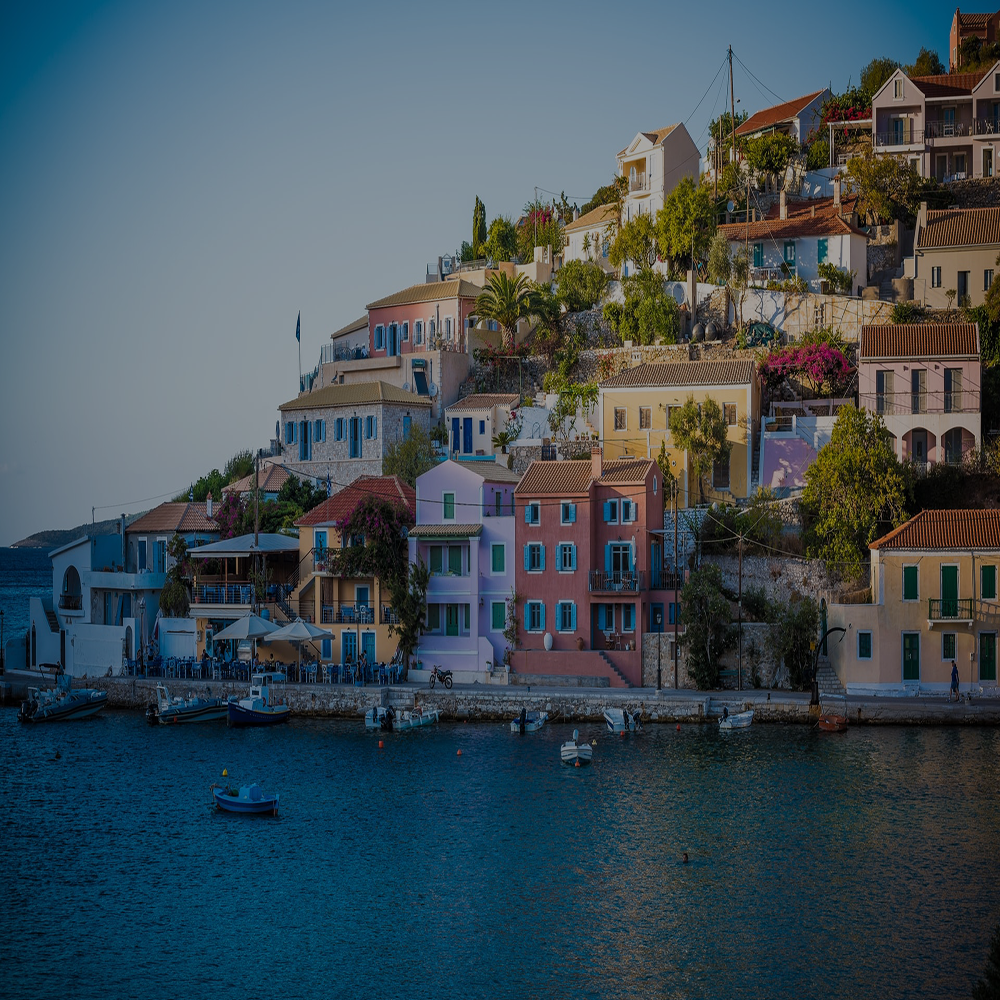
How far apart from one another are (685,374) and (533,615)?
50.6 feet

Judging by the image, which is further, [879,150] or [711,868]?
[879,150]

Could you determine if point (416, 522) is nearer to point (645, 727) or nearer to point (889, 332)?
point (645, 727)

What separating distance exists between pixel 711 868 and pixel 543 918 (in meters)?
5.25

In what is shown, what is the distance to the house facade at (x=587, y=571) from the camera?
50469 millimetres

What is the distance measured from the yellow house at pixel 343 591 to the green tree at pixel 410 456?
246 inches

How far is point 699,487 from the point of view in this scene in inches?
2267

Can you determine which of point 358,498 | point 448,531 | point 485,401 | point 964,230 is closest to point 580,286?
point 485,401

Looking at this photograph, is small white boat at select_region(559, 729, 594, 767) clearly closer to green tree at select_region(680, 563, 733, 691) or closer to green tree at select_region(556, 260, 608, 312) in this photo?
green tree at select_region(680, 563, 733, 691)

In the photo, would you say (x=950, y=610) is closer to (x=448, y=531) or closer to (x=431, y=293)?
(x=448, y=531)

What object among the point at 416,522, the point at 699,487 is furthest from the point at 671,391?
the point at 416,522

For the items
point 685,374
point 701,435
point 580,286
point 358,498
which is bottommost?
point 358,498

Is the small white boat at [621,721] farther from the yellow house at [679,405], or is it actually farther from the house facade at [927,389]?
the house facade at [927,389]

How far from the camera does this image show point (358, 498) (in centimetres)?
5594

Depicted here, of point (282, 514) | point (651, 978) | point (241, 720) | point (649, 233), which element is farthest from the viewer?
point (649, 233)
